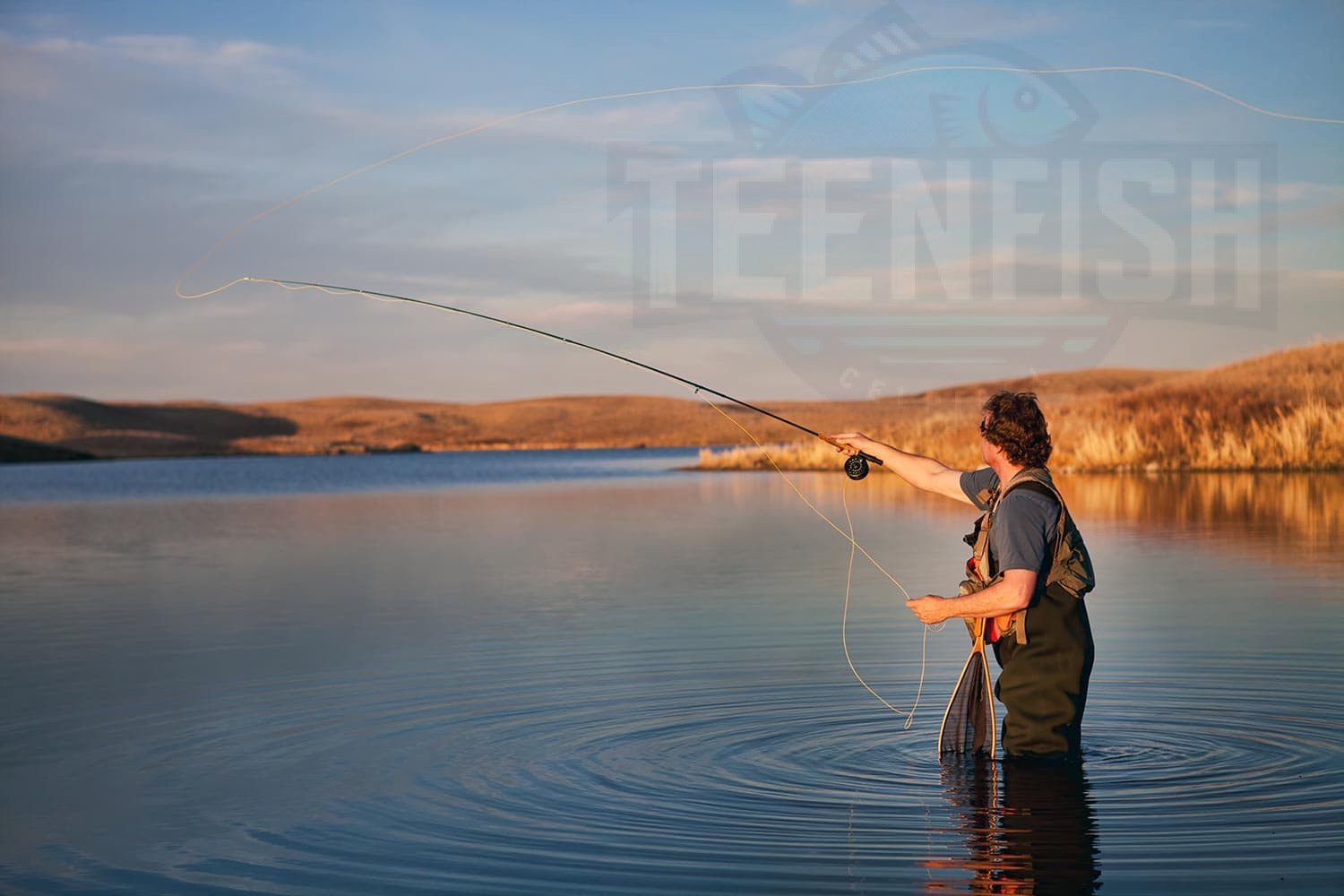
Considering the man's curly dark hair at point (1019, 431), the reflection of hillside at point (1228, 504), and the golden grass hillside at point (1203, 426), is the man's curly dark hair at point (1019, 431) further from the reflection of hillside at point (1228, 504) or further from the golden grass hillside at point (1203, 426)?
the golden grass hillside at point (1203, 426)

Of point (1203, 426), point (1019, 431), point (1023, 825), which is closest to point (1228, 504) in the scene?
point (1203, 426)

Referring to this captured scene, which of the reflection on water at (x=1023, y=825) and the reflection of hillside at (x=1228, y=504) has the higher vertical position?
the reflection of hillside at (x=1228, y=504)

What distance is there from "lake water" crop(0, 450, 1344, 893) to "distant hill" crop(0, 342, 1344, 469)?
15.3 meters

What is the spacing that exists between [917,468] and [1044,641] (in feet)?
3.63

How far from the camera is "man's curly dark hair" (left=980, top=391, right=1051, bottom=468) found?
619cm

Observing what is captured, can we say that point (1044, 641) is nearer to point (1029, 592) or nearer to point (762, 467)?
point (1029, 592)

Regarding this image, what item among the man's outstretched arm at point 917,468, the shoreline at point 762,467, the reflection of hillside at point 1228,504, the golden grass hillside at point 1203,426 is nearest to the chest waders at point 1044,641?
the man's outstretched arm at point 917,468

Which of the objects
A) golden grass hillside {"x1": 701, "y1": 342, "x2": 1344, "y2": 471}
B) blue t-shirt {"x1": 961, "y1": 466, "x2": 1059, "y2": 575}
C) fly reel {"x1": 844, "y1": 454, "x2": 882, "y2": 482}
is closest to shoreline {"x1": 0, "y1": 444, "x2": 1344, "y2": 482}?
golden grass hillside {"x1": 701, "y1": 342, "x2": 1344, "y2": 471}

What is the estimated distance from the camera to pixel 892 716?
805 centimetres

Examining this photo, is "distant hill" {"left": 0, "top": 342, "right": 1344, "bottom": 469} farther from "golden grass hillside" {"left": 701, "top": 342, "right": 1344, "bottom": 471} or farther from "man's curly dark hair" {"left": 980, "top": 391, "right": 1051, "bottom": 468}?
A: "man's curly dark hair" {"left": 980, "top": 391, "right": 1051, "bottom": 468}

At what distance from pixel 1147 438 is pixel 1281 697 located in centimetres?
→ 2480

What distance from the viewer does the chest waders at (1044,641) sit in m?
6.13

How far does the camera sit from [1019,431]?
618 centimetres

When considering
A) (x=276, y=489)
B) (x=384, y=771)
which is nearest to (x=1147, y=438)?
(x=276, y=489)
